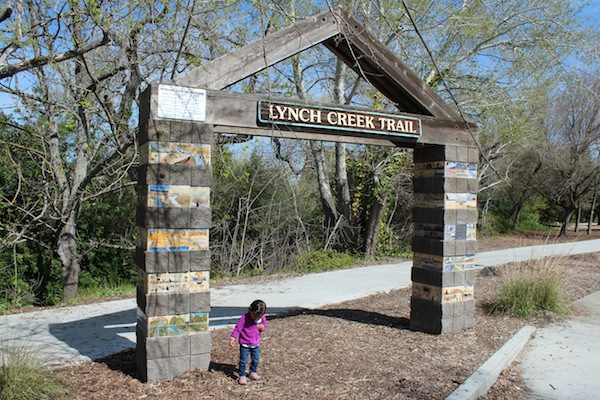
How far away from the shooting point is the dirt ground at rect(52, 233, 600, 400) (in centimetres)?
460

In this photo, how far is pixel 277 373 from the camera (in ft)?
16.8

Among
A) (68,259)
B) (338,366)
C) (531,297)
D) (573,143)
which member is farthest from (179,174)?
(573,143)

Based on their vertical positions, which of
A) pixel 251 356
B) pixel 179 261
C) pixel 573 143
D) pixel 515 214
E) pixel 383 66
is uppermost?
pixel 573 143

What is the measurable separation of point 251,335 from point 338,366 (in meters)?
1.11

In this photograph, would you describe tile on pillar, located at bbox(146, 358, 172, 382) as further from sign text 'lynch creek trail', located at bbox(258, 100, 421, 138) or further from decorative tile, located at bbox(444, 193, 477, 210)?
decorative tile, located at bbox(444, 193, 477, 210)

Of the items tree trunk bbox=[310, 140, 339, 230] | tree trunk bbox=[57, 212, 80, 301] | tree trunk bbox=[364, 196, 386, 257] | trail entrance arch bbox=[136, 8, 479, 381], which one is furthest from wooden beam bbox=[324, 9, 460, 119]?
tree trunk bbox=[364, 196, 386, 257]

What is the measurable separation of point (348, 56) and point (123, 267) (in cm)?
1122

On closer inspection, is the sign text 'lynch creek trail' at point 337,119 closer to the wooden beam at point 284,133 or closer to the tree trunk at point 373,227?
the wooden beam at point 284,133

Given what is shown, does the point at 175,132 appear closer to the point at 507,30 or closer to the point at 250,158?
the point at 250,158

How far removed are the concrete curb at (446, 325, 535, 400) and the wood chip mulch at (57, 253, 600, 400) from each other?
0.29ft

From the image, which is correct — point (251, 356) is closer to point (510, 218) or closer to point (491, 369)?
point (491, 369)

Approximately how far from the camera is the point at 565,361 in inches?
229

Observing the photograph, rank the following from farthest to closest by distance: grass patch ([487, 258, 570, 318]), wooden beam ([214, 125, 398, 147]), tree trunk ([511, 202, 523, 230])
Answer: tree trunk ([511, 202, 523, 230]) → grass patch ([487, 258, 570, 318]) → wooden beam ([214, 125, 398, 147])

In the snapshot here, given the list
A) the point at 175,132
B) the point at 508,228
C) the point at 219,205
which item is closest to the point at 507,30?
the point at 219,205
